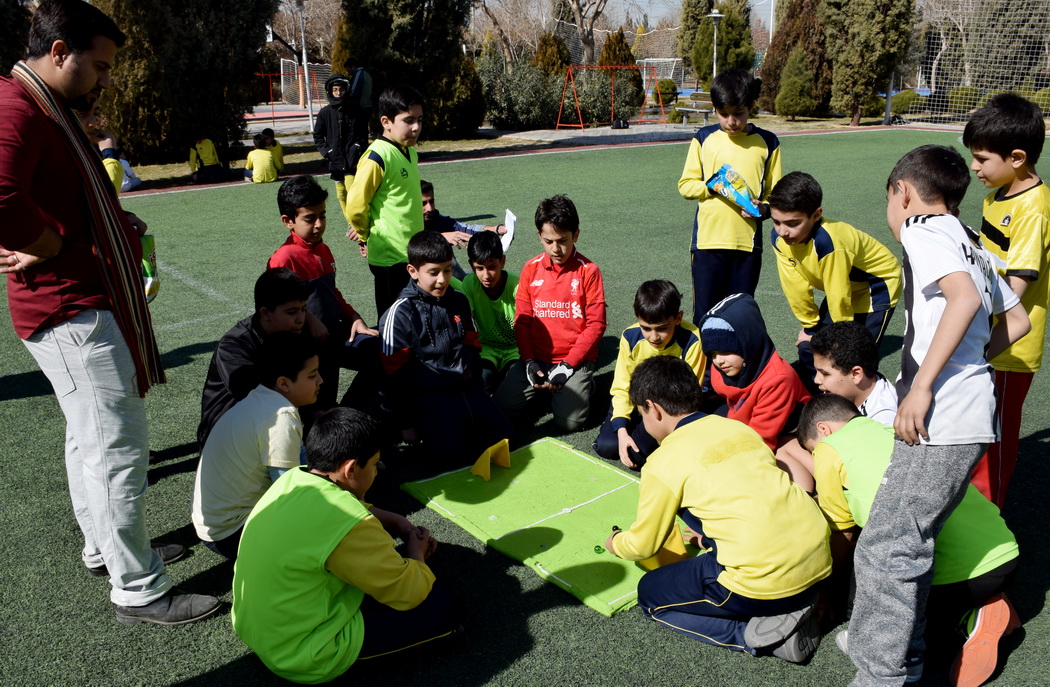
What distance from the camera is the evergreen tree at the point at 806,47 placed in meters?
26.9

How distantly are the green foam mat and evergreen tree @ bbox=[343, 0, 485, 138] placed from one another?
16.2 m

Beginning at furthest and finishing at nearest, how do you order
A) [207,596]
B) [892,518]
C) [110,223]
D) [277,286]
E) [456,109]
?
[456,109]
[277,286]
[207,596]
[110,223]
[892,518]

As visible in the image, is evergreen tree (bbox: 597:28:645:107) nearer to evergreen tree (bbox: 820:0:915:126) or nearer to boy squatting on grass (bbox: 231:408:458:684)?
evergreen tree (bbox: 820:0:915:126)

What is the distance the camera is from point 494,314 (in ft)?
16.7

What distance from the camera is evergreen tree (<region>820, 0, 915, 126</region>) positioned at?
2339cm

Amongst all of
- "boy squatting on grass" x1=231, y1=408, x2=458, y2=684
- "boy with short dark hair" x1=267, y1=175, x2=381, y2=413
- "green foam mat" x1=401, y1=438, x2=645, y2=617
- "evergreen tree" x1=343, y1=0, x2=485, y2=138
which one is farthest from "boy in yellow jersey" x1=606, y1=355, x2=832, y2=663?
"evergreen tree" x1=343, y1=0, x2=485, y2=138

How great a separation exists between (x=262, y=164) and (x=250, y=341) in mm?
11281

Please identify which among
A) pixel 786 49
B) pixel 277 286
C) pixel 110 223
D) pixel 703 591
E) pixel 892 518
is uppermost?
pixel 786 49

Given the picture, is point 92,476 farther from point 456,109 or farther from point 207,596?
point 456,109

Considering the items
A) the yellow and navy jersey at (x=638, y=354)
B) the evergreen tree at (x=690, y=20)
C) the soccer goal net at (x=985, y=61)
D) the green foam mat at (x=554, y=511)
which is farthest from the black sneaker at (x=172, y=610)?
the evergreen tree at (x=690, y=20)

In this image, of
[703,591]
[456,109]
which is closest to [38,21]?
[703,591]

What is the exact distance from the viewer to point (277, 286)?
364cm

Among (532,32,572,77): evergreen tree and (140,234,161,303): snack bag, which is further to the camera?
(532,32,572,77): evergreen tree

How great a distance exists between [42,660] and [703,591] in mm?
2240
